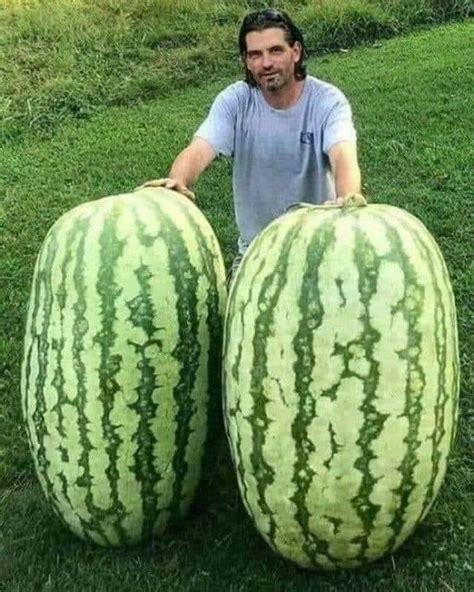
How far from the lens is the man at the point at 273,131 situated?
13.1 feet

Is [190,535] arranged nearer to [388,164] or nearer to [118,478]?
[118,478]

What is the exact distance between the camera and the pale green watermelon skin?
2.83 meters

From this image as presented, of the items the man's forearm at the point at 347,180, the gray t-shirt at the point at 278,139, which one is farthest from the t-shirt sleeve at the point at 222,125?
the man's forearm at the point at 347,180

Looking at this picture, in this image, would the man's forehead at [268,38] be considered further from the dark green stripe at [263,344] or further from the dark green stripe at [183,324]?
→ the dark green stripe at [263,344]

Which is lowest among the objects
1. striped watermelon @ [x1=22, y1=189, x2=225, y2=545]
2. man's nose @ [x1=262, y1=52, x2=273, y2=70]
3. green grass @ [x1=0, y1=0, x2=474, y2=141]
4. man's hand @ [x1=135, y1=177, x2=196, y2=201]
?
green grass @ [x1=0, y1=0, x2=474, y2=141]

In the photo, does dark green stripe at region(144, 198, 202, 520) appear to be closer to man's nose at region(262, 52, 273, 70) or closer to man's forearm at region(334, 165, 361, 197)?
man's forearm at region(334, 165, 361, 197)

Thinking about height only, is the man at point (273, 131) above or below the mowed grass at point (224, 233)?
above

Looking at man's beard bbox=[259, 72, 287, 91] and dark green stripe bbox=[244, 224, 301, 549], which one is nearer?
dark green stripe bbox=[244, 224, 301, 549]

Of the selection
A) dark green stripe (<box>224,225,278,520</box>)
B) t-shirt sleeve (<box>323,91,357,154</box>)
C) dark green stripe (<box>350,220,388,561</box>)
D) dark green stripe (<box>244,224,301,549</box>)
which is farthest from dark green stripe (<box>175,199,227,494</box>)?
t-shirt sleeve (<box>323,91,357,154</box>)

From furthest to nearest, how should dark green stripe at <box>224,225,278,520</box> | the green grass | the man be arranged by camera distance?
the green grass, the man, dark green stripe at <box>224,225,278,520</box>

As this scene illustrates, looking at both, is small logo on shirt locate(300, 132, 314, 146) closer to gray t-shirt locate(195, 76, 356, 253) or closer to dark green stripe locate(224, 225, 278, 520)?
gray t-shirt locate(195, 76, 356, 253)

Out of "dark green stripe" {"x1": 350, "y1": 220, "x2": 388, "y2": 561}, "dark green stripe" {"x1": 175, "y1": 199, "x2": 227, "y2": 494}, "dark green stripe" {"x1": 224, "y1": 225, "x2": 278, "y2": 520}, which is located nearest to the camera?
"dark green stripe" {"x1": 350, "y1": 220, "x2": 388, "y2": 561}

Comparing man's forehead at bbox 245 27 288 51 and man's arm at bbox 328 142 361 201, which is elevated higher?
man's forehead at bbox 245 27 288 51

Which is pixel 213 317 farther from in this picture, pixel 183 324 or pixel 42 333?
pixel 42 333
